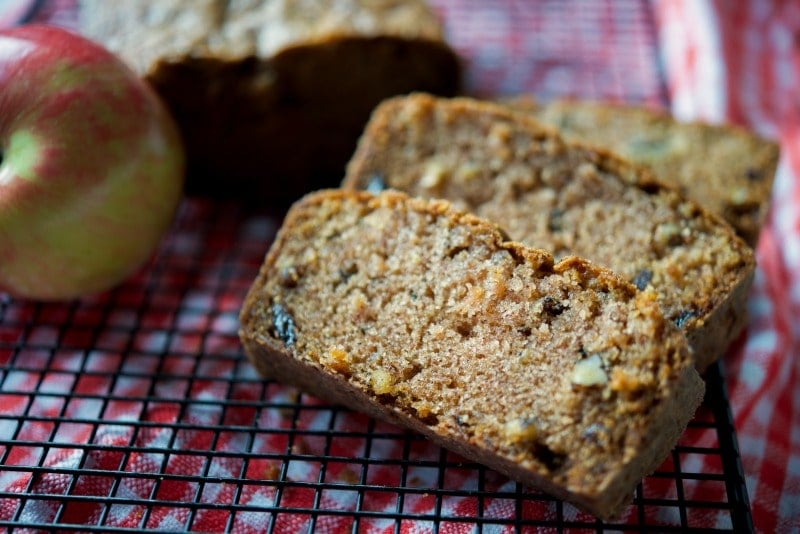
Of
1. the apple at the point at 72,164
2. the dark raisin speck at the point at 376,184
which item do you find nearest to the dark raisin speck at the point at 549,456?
the dark raisin speck at the point at 376,184

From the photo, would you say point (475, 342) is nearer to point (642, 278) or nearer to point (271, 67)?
point (642, 278)

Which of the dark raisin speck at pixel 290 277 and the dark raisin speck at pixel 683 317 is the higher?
the dark raisin speck at pixel 290 277

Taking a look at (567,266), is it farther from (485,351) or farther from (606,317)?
(485,351)

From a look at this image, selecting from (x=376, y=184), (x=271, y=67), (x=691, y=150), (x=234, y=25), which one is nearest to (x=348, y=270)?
(x=376, y=184)

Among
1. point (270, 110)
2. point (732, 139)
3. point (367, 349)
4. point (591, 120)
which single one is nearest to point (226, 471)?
point (367, 349)

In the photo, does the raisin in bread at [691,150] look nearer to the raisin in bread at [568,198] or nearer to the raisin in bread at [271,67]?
A: the raisin in bread at [568,198]

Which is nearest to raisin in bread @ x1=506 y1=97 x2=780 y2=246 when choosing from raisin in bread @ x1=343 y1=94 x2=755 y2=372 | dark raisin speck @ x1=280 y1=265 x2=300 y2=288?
raisin in bread @ x1=343 y1=94 x2=755 y2=372
